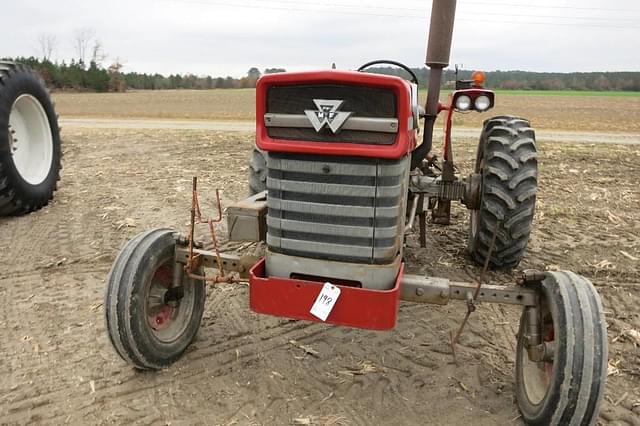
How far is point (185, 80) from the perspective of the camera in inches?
2462

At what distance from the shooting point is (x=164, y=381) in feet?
10.7

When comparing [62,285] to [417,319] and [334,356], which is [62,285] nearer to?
A: [334,356]

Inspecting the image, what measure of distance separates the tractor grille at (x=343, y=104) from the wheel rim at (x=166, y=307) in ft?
3.98

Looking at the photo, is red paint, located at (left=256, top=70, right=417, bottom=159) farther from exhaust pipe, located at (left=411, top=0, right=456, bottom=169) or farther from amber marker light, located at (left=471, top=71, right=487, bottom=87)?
amber marker light, located at (left=471, top=71, right=487, bottom=87)

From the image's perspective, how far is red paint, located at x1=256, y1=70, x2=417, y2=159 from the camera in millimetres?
2580

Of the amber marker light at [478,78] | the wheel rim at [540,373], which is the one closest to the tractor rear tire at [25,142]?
the amber marker light at [478,78]

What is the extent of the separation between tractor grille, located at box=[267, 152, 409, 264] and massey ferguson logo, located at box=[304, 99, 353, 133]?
0.58 ft

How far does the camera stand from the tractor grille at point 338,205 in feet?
9.12

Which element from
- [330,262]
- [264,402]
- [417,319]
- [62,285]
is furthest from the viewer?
[62,285]

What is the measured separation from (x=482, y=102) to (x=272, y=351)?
237 centimetres

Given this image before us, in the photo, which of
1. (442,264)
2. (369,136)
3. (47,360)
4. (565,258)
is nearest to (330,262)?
(369,136)

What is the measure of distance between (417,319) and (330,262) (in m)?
1.44

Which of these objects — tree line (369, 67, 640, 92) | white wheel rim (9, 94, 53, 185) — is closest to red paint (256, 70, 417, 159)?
white wheel rim (9, 94, 53, 185)

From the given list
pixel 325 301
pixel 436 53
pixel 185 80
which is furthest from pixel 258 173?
pixel 185 80
